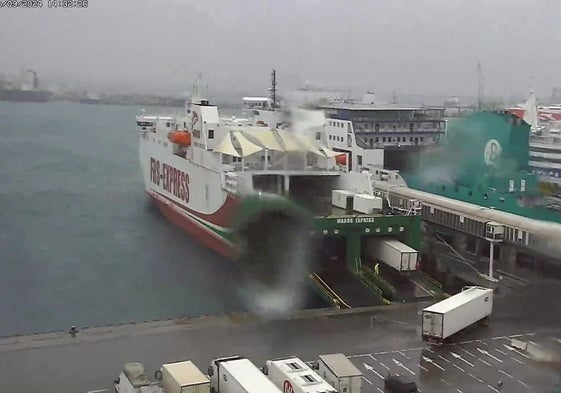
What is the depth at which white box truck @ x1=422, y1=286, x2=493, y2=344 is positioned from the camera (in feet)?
19.0

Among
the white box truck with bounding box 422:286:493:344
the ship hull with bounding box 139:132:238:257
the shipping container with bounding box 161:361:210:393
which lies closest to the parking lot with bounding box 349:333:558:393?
the white box truck with bounding box 422:286:493:344

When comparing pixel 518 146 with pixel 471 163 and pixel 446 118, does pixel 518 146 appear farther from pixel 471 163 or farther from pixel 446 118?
pixel 446 118

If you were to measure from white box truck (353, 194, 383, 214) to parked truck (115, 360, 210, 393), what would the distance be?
4.73m

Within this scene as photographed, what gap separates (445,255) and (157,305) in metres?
4.11

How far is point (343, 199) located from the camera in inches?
368

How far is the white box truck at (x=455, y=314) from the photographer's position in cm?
580

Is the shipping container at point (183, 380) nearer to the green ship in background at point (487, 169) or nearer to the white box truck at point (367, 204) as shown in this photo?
the white box truck at point (367, 204)

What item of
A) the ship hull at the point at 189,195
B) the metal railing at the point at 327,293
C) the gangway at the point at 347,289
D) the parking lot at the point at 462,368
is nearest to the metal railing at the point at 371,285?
the gangway at the point at 347,289

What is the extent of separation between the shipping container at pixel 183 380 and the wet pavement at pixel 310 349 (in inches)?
19.6

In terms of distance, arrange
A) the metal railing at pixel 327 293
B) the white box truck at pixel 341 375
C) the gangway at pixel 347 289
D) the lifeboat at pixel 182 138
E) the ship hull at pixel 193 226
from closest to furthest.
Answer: the white box truck at pixel 341 375, the metal railing at pixel 327 293, the gangway at pixel 347 289, the ship hull at pixel 193 226, the lifeboat at pixel 182 138

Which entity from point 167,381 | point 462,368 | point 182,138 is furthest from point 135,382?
point 182,138

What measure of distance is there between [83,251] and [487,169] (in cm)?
633

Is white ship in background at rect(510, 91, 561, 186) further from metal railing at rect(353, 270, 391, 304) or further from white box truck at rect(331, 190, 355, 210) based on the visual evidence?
metal railing at rect(353, 270, 391, 304)

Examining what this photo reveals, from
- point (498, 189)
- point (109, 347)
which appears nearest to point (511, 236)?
point (498, 189)
